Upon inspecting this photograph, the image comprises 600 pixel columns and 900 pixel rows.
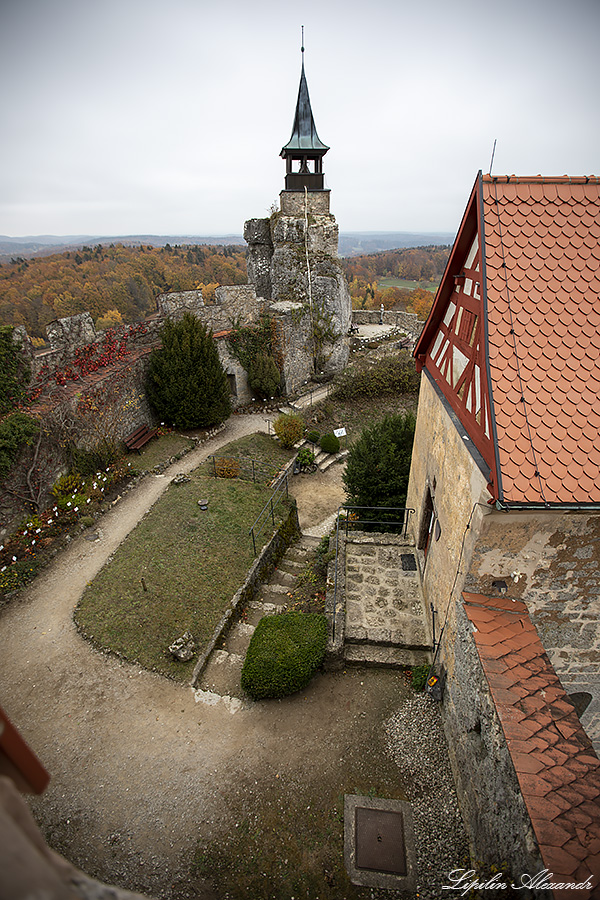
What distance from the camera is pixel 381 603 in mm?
7633

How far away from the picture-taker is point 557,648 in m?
5.32

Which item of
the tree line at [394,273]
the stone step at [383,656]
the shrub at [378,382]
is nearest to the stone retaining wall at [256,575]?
the stone step at [383,656]

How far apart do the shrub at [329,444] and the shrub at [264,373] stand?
3610mm

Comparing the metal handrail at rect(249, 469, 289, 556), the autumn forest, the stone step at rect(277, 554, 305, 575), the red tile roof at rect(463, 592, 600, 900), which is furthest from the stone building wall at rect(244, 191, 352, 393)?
the autumn forest

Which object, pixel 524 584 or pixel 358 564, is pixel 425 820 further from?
pixel 358 564

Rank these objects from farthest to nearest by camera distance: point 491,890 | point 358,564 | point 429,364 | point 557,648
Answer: point 358,564 → point 429,364 → point 557,648 → point 491,890

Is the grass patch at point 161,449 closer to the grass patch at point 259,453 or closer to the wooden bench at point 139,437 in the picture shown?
the wooden bench at point 139,437

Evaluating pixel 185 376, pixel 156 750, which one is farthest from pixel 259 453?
pixel 156 750

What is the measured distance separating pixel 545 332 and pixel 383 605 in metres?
5.02

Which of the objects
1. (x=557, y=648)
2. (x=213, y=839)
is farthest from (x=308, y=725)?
(x=557, y=648)

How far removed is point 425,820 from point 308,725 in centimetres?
178

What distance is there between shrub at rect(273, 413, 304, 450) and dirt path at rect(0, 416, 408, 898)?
9.75m

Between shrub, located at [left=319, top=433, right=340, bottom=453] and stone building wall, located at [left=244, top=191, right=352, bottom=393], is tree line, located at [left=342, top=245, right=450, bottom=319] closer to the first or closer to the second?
stone building wall, located at [left=244, top=191, right=352, bottom=393]

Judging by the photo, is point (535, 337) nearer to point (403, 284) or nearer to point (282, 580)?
point (282, 580)
